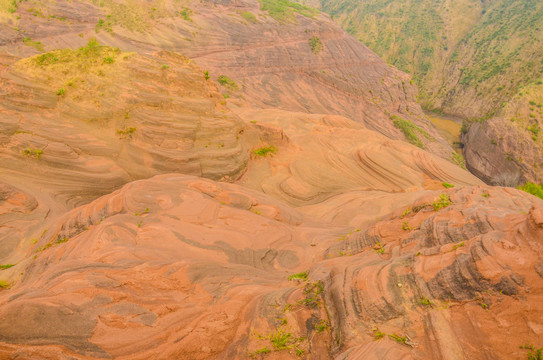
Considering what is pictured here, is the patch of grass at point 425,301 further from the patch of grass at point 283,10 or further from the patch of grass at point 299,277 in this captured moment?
the patch of grass at point 283,10

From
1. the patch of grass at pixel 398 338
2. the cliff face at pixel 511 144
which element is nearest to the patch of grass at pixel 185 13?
the cliff face at pixel 511 144

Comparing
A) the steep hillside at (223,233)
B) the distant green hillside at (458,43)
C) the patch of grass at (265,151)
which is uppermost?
the distant green hillside at (458,43)

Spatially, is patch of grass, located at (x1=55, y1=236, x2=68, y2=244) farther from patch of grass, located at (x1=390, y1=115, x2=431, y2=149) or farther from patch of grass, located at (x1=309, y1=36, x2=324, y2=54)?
patch of grass, located at (x1=309, y1=36, x2=324, y2=54)

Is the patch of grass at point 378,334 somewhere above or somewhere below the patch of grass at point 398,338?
below

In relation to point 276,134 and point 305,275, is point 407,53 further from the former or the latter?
point 305,275

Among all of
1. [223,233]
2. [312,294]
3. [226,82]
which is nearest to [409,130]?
[226,82]

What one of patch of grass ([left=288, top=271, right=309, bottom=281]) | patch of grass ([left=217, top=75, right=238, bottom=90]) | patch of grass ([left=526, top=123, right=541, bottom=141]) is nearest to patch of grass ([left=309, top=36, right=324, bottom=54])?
patch of grass ([left=217, top=75, right=238, bottom=90])

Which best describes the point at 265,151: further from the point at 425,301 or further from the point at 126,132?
the point at 425,301
